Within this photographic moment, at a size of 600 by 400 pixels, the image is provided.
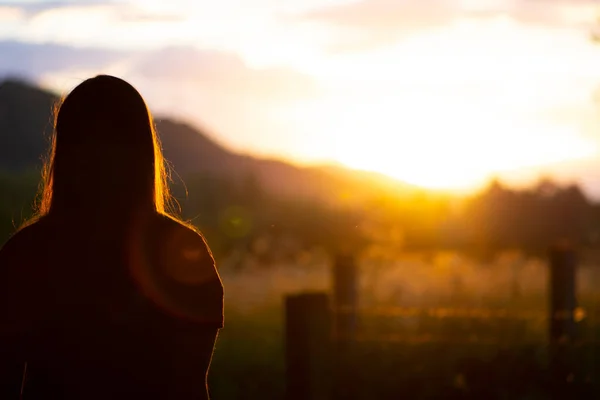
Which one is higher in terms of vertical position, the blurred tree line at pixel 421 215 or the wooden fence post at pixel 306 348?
the blurred tree line at pixel 421 215

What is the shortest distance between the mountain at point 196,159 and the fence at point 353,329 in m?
1.51

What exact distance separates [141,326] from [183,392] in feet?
1.01

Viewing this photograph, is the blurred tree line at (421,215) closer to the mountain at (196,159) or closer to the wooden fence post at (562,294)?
the mountain at (196,159)

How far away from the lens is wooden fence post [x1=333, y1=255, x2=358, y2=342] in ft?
28.6

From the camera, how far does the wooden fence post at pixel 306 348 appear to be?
5.47m

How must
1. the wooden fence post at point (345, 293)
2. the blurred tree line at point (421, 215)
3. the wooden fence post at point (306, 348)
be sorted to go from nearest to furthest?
1. the wooden fence post at point (306, 348)
2. the wooden fence post at point (345, 293)
3. the blurred tree line at point (421, 215)

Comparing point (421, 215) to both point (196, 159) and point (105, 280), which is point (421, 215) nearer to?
point (105, 280)

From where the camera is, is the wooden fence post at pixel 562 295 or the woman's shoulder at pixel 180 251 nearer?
the woman's shoulder at pixel 180 251

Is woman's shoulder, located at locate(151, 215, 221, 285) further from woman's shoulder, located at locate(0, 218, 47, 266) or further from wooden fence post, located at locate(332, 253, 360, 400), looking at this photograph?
wooden fence post, located at locate(332, 253, 360, 400)

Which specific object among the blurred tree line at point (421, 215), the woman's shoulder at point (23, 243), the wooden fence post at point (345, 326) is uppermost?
the blurred tree line at point (421, 215)

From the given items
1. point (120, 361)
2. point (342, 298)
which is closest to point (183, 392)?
point (120, 361)

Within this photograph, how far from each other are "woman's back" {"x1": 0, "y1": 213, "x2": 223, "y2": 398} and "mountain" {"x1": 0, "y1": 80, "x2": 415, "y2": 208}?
1537mm

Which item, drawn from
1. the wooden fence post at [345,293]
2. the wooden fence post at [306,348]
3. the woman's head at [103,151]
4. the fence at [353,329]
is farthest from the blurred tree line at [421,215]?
the woman's head at [103,151]

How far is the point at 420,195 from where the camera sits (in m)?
49.9
